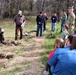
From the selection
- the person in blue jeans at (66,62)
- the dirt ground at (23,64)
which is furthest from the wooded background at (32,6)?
the person in blue jeans at (66,62)

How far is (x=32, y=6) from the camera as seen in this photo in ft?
118

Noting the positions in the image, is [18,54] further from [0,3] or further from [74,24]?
[0,3]

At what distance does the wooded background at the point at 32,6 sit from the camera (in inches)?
1176

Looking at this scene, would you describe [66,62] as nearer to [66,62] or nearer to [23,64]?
[66,62]

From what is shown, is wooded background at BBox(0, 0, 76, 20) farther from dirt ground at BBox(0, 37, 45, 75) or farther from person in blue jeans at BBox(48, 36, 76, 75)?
person in blue jeans at BBox(48, 36, 76, 75)

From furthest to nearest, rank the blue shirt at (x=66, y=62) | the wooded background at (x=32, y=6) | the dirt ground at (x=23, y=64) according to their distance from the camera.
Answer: the wooded background at (x=32, y=6), the dirt ground at (x=23, y=64), the blue shirt at (x=66, y=62)

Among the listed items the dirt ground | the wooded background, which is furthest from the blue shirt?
the wooded background

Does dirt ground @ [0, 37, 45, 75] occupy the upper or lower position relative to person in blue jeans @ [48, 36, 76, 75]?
lower

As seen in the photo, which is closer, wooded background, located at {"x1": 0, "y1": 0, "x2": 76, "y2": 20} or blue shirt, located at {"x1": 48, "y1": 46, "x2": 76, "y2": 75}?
blue shirt, located at {"x1": 48, "y1": 46, "x2": 76, "y2": 75}

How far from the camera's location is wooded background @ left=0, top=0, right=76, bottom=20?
2986 cm

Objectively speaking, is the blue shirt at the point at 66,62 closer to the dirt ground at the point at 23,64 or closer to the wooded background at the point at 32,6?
the dirt ground at the point at 23,64

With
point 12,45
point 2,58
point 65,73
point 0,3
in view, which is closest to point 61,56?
point 65,73

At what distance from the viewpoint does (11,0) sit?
31.9 m

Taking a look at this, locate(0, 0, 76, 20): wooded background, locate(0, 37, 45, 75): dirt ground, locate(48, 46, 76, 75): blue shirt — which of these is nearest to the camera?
locate(48, 46, 76, 75): blue shirt
